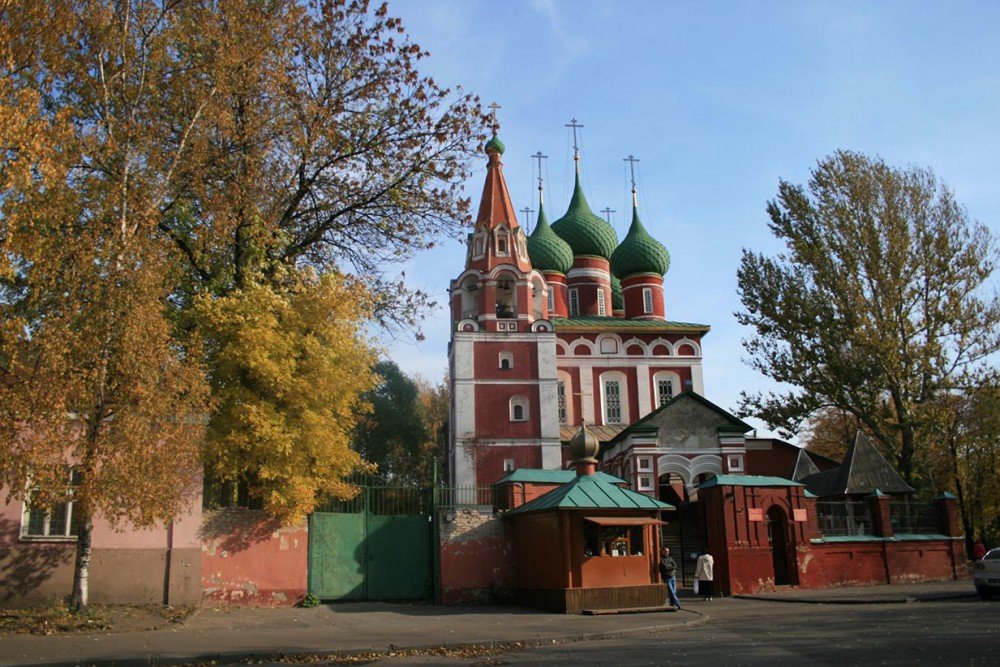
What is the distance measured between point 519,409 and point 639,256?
13793 millimetres

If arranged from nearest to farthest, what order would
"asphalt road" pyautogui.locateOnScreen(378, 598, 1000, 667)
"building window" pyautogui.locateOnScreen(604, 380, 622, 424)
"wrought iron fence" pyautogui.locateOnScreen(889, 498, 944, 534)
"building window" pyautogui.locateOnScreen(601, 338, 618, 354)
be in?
"asphalt road" pyautogui.locateOnScreen(378, 598, 1000, 667) < "wrought iron fence" pyautogui.locateOnScreen(889, 498, 944, 534) < "building window" pyautogui.locateOnScreen(604, 380, 622, 424) < "building window" pyautogui.locateOnScreen(601, 338, 618, 354)

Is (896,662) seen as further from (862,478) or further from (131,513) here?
(862,478)

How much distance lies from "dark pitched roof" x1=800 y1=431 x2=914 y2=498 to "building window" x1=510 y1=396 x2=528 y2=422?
12583 millimetres

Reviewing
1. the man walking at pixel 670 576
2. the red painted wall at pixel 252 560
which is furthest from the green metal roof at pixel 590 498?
the red painted wall at pixel 252 560

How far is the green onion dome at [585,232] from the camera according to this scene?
154ft

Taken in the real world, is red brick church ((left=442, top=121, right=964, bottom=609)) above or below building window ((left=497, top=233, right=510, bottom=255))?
below

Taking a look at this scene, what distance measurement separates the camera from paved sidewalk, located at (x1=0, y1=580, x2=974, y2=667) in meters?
10.9

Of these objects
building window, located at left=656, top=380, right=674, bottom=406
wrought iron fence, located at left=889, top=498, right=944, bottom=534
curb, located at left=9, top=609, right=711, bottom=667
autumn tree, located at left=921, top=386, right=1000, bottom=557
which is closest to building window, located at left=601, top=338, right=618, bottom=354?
building window, located at left=656, top=380, right=674, bottom=406

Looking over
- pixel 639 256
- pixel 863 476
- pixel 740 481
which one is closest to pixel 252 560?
pixel 740 481

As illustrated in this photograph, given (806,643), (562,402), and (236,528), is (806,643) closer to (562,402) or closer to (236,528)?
(236,528)

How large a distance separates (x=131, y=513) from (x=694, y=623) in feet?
31.5

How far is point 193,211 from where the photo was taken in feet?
59.7

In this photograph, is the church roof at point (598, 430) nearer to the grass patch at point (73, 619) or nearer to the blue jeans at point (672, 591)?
the blue jeans at point (672, 591)

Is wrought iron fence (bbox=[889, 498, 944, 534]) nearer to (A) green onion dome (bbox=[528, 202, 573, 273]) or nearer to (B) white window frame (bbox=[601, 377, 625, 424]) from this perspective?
(B) white window frame (bbox=[601, 377, 625, 424])
